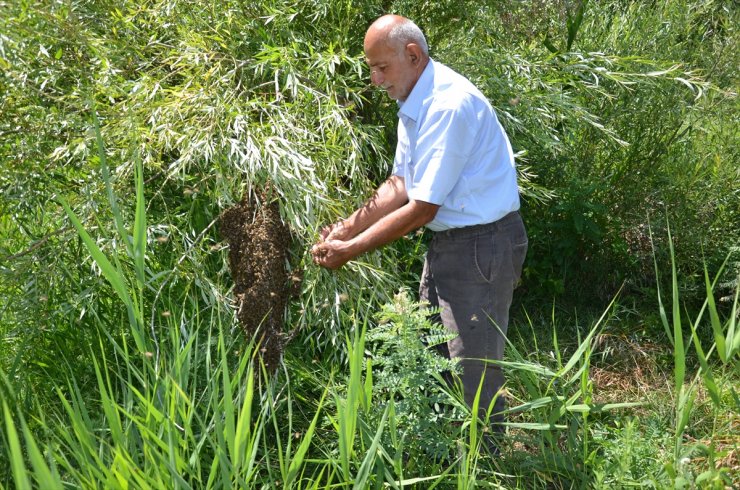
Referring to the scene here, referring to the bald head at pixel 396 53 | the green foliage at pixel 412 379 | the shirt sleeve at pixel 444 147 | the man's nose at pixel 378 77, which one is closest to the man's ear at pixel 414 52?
the bald head at pixel 396 53

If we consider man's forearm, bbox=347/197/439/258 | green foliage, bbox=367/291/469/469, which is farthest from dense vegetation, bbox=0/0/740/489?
man's forearm, bbox=347/197/439/258

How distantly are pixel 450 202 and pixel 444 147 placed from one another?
27 centimetres

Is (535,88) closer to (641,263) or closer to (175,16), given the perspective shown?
(641,263)

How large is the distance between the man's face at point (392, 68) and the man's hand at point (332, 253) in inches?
24.8

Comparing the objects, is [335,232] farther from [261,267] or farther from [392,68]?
[392,68]

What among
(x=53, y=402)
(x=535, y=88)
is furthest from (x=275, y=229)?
(x=535, y=88)

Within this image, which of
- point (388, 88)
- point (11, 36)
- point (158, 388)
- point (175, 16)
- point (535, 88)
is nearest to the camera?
point (158, 388)

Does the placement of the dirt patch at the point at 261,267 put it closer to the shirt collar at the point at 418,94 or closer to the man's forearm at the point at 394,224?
the man's forearm at the point at 394,224

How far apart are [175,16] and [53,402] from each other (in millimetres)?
1830

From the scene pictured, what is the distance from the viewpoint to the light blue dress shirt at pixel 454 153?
3.17 meters

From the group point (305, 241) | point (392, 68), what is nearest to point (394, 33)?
point (392, 68)

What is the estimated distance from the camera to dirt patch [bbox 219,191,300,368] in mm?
3365

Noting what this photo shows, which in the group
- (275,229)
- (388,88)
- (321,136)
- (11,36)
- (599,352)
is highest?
(11,36)

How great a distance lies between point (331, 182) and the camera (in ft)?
12.2
